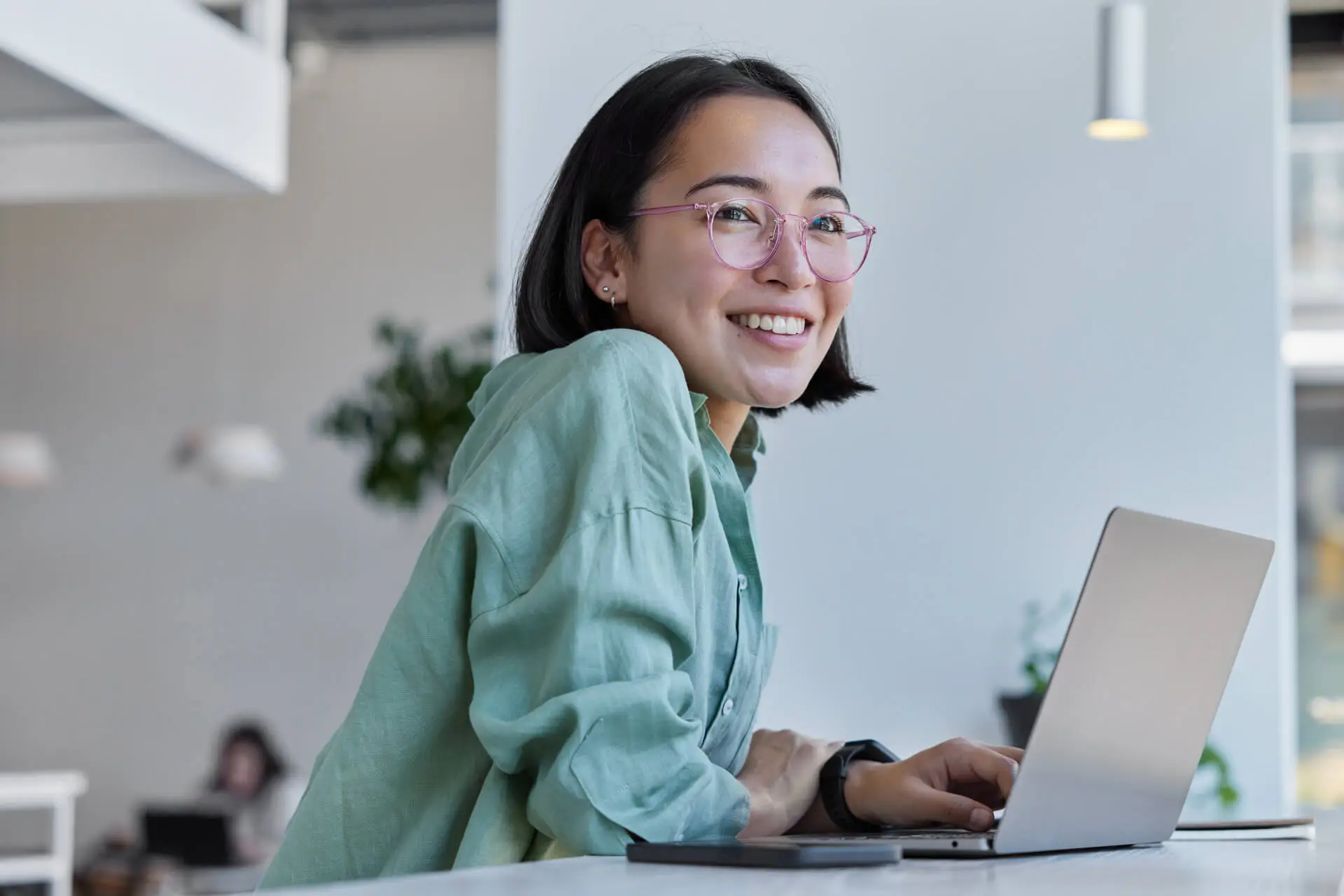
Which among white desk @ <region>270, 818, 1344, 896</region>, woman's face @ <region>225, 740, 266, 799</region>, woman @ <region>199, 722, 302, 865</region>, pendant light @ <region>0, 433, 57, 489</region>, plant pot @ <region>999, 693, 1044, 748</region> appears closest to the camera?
white desk @ <region>270, 818, 1344, 896</region>

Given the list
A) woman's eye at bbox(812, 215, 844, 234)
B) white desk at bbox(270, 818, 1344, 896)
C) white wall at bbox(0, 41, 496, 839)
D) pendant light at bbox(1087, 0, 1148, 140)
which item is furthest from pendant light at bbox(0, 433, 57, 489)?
white desk at bbox(270, 818, 1344, 896)

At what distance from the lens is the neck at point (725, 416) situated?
4.35 ft

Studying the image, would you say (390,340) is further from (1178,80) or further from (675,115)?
(675,115)

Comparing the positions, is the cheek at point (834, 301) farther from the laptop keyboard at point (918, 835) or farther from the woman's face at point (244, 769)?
the woman's face at point (244, 769)

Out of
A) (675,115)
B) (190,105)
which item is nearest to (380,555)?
(190,105)

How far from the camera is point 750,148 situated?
129 cm

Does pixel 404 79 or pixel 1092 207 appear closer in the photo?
pixel 1092 207

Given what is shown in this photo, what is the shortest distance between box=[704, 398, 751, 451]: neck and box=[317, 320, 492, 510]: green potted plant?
15.9 feet

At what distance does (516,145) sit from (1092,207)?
108 centimetres

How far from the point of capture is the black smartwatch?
3.84ft

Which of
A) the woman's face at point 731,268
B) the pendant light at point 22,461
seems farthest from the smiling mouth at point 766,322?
the pendant light at point 22,461

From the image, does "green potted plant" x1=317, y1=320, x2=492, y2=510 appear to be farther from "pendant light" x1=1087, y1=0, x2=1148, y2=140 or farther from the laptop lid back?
the laptop lid back

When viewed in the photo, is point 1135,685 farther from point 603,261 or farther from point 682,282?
point 603,261

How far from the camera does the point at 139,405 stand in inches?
328
